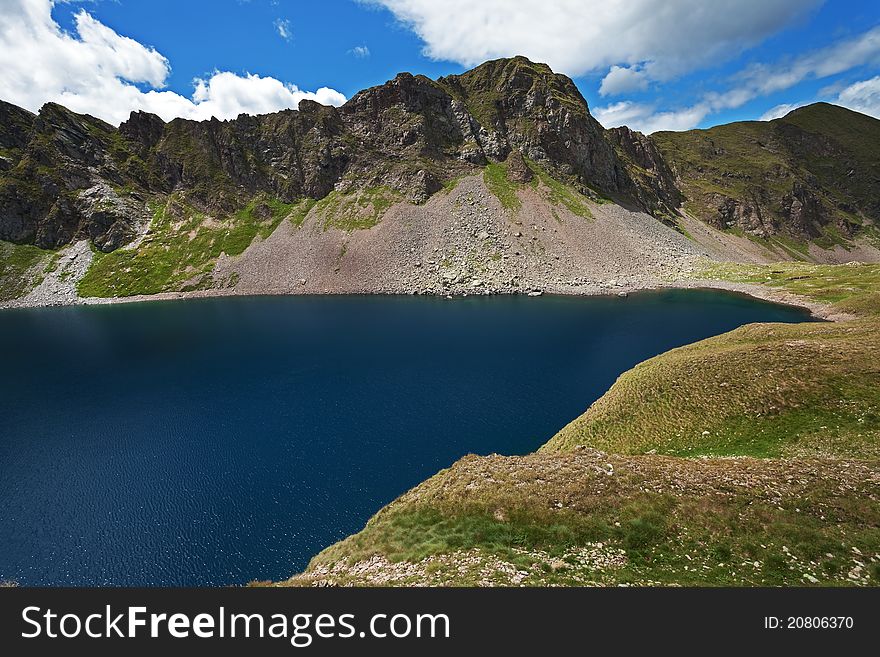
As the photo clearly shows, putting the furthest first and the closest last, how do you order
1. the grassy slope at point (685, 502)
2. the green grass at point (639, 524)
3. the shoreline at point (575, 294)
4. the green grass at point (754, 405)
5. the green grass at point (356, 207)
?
the green grass at point (356, 207)
the shoreline at point (575, 294)
the green grass at point (754, 405)
the grassy slope at point (685, 502)
the green grass at point (639, 524)

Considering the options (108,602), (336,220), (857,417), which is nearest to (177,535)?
(108,602)

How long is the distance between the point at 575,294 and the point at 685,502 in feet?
363

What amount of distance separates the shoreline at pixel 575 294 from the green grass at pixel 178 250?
505cm

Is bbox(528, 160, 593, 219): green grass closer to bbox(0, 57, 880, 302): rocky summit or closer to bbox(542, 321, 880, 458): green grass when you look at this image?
bbox(0, 57, 880, 302): rocky summit

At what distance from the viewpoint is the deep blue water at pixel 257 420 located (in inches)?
1112

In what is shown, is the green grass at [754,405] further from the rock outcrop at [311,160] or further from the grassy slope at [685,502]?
the rock outcrop at [311,160]

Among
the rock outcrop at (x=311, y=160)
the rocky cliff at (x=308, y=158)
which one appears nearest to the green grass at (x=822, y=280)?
the rock outcrop at (x=311, y=160)

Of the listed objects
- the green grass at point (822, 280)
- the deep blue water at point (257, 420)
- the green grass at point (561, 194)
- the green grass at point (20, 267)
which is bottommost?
the deep blue water at point (257, 420)

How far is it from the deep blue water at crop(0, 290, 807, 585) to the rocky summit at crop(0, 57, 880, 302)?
175 ft

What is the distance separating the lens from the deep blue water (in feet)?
92.6

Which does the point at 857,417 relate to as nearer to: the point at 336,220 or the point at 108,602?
the point at 108,602

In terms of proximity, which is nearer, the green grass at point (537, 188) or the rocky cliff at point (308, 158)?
the green grass at point (537, 188)

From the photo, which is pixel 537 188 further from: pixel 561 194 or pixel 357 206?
pixel 357 206

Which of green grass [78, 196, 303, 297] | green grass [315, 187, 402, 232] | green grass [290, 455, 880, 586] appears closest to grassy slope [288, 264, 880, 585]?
green grass [290, 455, 880, 586]
